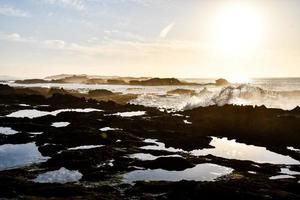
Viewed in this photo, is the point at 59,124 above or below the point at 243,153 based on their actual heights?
above

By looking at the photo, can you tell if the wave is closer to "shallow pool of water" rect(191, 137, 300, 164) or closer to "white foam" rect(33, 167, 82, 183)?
Answer: "shallow pool of water" rect(191, 137, 300, 164)

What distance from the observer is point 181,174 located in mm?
28422

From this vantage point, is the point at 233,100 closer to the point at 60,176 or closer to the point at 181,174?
the point at 181,174

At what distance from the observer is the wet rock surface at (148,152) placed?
22.9 m

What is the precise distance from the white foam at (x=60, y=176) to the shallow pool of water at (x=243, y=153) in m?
12.8

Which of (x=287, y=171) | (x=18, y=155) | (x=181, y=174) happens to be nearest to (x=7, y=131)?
(x=18, y=155)

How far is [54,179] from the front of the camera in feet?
86.3

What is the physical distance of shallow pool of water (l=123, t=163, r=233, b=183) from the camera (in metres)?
26.9

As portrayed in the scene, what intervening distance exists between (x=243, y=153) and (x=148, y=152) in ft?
30.7

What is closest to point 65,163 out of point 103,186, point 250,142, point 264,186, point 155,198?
point 103,186

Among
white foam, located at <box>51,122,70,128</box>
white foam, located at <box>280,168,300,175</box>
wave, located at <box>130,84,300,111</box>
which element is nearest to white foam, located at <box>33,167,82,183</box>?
white foam, located at <box>280,168,300,175</box>

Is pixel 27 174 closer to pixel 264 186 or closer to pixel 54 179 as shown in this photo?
pixel 54 179

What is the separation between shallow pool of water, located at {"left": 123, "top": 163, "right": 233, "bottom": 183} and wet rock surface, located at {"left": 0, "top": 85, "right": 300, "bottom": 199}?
0.64m

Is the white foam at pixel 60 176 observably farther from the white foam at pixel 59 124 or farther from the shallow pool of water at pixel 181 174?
the white foam at pixel 59 124
